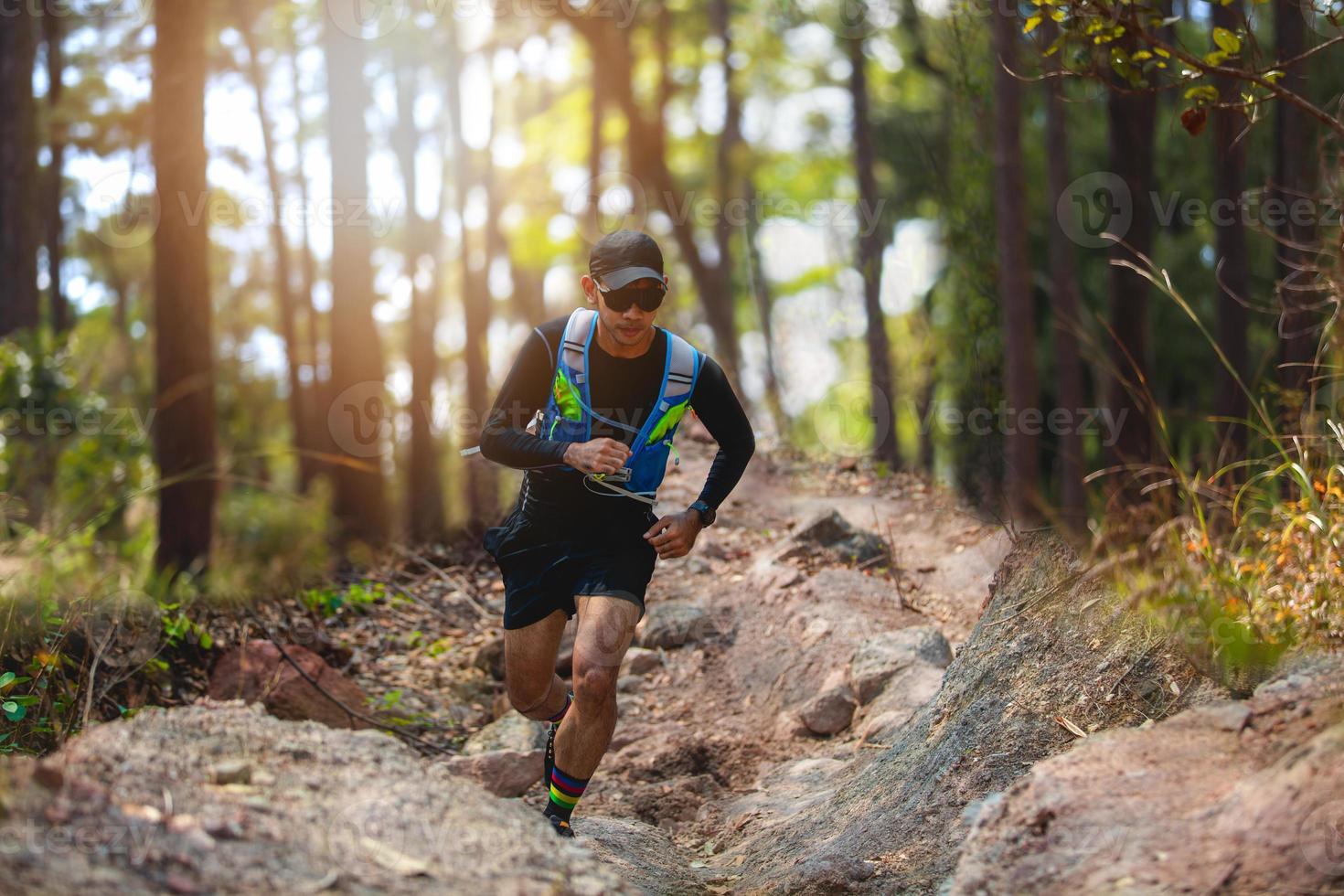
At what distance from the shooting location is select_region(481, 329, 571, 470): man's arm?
496 cm

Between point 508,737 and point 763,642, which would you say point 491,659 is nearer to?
point 508,737

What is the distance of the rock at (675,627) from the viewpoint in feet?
27.7

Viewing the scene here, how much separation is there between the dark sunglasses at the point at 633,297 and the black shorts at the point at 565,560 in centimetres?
81

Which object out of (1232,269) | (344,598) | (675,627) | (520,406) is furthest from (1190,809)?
(1232,269)

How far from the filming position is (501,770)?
20.9 feet

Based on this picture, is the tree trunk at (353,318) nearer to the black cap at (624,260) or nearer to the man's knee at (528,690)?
the man's knee at (528,690)

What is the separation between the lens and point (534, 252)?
2819cm

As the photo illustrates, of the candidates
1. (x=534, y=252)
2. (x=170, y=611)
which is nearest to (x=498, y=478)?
(x=170, y=611)

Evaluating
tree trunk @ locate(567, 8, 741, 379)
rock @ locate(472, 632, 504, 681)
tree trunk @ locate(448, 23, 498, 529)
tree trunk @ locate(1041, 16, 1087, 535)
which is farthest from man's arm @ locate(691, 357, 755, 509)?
tree trunk @ locate(448, 23, 498, 529)

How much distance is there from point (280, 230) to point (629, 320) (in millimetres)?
22433

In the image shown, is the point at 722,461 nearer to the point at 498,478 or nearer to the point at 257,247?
the point at 498,478

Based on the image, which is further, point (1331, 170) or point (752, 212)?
point (752, 212)

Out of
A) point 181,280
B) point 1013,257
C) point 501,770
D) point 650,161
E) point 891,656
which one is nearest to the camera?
point 501,770

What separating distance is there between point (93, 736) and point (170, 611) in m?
3.14
